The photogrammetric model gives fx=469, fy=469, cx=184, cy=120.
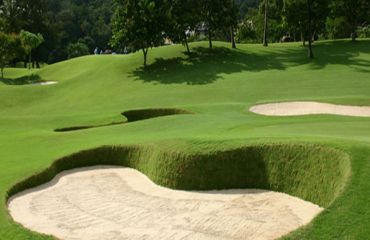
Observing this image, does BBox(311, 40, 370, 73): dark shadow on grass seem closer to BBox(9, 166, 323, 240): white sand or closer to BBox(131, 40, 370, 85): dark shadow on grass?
BBox(131, 40, 370, 85): dark shadow on grass

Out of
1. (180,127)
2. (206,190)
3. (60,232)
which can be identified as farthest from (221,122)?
(60,232)

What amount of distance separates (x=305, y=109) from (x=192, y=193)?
13.7 metres

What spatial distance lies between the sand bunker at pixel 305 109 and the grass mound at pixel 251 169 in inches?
450

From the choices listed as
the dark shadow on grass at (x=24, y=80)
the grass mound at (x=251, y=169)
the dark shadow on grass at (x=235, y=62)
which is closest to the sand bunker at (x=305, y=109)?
the grass mound at (x=251, y=169)

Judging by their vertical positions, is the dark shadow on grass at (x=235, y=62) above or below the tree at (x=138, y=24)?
below

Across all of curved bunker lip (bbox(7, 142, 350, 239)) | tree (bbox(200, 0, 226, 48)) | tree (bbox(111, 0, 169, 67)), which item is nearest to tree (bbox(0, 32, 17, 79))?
tree (bbox(111, 0, 169, 67))

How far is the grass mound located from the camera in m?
9.96

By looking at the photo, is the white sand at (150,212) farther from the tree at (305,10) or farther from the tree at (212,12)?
the tree at (212,12)

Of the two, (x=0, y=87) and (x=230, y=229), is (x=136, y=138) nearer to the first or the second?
(x=230, y=229)

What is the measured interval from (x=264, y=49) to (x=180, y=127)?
3506 centimetres

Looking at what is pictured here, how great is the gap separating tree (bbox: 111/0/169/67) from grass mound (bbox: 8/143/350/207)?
31.4 meters

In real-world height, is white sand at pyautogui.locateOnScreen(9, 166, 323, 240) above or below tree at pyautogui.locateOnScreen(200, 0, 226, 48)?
below

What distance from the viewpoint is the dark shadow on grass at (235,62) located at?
135ft

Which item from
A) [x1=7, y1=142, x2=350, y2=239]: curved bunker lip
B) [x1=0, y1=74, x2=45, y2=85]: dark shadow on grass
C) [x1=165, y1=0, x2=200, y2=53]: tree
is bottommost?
[x1=0, y1=74, x2=45, y2=85]: dark shadow on grass
